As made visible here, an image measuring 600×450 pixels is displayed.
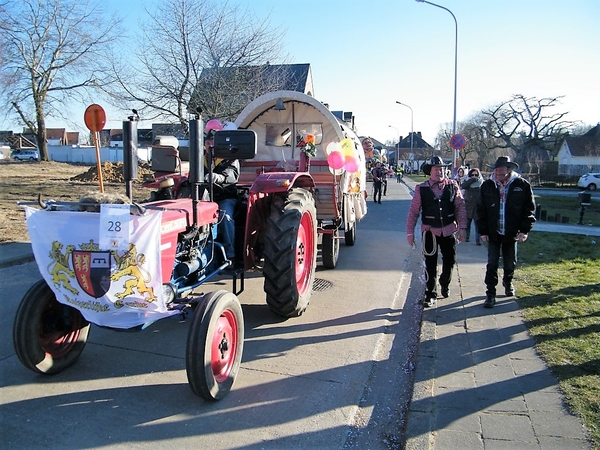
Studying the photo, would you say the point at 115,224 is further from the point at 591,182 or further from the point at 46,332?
the point at 591,182

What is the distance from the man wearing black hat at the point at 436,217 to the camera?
585cm

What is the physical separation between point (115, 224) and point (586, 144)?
74.3 meters

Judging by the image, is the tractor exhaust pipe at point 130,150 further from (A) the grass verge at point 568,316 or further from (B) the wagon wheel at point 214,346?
(A) the grass verge at point 568,316

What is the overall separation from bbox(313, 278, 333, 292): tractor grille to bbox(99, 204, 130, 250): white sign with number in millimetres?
3893

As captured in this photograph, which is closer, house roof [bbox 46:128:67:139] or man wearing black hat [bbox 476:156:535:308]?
man wearing black hat [bbox 476:156:535:308]

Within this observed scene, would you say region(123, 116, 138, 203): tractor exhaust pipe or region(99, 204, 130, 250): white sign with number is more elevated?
region(123, 116, 138, 203): tractor exhaust pipe

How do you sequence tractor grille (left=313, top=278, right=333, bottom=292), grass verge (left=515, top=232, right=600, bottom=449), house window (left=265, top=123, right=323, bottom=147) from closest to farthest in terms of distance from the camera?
grass verge (left=515, top=232, right=600, bottom=449)
tractor grille (left=313, top=278, right=333, bottom=292)
house window (left=265, top=123, right=323, bottom=147)

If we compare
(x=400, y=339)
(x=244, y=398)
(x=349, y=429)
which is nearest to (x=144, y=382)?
(x=244, y=398)

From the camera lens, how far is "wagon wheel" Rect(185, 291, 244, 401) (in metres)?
3.44

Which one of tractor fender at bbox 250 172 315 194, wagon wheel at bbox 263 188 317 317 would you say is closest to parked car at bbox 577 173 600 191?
tractor fender at bbox 250 172 315 194

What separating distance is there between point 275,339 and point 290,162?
4.65 meters

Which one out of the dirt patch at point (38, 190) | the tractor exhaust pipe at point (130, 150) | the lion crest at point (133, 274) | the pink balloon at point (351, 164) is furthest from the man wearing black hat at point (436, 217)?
the dirt patch at point (38, 190)

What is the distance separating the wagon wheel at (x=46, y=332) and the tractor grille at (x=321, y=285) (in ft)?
11.0

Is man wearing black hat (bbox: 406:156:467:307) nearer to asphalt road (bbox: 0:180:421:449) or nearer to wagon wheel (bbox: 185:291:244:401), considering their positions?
asphalt road (bbox: 0:180:421:449)
